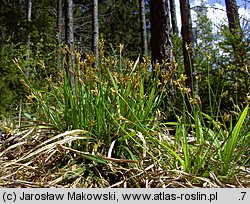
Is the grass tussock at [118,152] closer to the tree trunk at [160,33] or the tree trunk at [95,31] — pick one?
the tree trunk at [160,33]

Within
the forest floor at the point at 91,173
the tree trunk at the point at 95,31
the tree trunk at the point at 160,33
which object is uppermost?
the tree trunk at the point at 95,31

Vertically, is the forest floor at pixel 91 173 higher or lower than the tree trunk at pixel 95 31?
lower

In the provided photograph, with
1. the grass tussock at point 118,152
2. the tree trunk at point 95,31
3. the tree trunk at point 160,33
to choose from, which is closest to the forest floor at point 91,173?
the grass tussock at point 118,152

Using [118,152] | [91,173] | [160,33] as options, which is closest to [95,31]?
[160,33]

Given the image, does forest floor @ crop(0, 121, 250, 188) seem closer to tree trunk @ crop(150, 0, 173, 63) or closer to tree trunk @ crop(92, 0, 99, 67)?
tree trunk @ crop(150, 0, 173, 63)

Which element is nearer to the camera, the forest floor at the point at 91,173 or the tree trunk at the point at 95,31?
the forest floor at the point at 91,173

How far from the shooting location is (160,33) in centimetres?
409

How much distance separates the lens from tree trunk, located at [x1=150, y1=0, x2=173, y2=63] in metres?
4.02

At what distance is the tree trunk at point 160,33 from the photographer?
4020 mm

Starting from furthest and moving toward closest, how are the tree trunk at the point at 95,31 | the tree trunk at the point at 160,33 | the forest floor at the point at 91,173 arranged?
the tree trunk at the point at 95,31 < the tree trunk at the point at 160,33 < the forest floor at the point at 91,173

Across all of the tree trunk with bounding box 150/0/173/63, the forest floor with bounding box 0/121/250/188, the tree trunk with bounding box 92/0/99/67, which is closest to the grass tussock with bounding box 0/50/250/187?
the forest floor with bounding box 0/121/250/188
